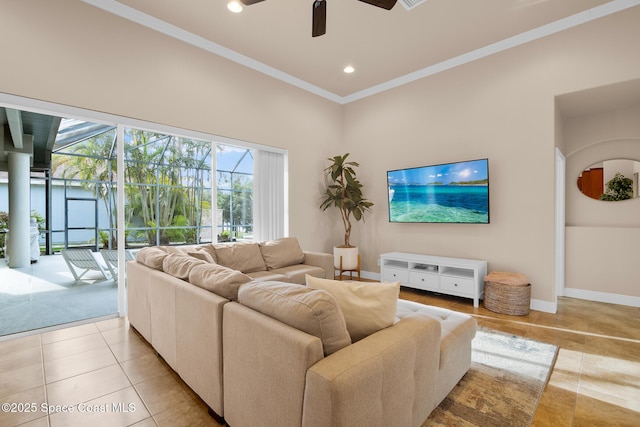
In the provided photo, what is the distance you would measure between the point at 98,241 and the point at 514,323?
4.74 metres

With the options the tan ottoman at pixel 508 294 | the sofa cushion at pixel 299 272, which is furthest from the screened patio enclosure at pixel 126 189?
the tan ottoman at pixel 508 294

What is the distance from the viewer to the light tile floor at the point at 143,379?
5.58 ft

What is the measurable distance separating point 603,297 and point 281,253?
4.20 meters

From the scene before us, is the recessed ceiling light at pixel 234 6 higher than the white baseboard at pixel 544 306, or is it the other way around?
the recessed ceiling light at pixel 234 6

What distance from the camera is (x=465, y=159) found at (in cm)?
411

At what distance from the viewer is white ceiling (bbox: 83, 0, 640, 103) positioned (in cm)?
305

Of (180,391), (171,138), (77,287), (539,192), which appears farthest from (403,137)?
(77,287)

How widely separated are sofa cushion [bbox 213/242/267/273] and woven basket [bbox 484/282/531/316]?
2.80 meters

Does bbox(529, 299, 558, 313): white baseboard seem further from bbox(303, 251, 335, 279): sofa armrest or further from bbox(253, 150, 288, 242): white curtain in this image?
bbox(253, 150, 288, 242): white curtain

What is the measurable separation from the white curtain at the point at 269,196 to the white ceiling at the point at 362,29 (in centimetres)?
133

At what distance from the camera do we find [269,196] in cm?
466

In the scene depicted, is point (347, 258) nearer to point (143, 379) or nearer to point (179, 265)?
point (179, 265)

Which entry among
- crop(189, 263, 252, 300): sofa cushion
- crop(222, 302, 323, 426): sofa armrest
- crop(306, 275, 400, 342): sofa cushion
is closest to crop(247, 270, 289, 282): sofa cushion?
crop(189, 263, 252, 300): sofa cushion

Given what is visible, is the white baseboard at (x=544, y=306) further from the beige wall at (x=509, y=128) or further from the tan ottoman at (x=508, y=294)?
the tan ottoman at (x=508, y=294)
